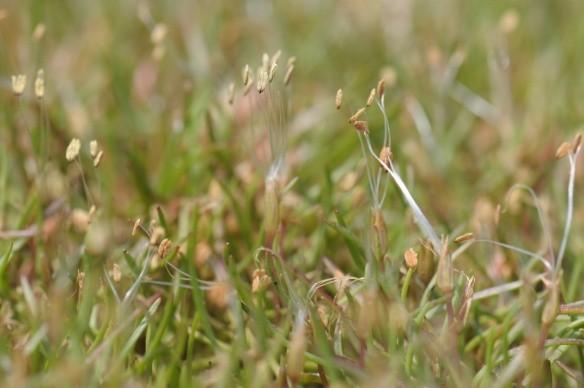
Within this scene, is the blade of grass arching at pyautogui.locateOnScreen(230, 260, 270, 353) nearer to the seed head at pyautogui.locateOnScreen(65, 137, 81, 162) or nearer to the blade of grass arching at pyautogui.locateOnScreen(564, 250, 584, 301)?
the seed head at pyautogui.locateOnScreen(65, 137, 81, 162)

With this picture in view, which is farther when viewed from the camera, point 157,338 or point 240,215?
point 240,215

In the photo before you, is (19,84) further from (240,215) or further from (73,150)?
(240,215)

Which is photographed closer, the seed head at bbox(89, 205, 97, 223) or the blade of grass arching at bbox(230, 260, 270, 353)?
the blade of grass arching at bbox(230, 260, 270, 353)

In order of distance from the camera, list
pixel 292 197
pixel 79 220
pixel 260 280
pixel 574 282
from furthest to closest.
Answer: pixel 292 197 → pixel 79 220 → pixel 574 282 → pixel 260 280

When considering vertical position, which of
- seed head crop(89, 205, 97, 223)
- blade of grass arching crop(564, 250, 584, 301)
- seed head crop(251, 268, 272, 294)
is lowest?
blade of grass arching crop(564, 250, 584, 301)

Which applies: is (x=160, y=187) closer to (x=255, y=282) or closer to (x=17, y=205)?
(x=17, y=205)

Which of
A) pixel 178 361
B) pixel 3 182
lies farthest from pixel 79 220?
pixel 178 361

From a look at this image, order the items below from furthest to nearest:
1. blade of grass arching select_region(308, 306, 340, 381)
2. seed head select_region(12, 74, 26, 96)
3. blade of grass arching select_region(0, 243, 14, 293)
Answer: seed head select_region(12, 74, 26, 96) → blade of grass arching select_region(0, 243, 14, 293) → blade of grass arching select_region(308, 306, 340, 381)

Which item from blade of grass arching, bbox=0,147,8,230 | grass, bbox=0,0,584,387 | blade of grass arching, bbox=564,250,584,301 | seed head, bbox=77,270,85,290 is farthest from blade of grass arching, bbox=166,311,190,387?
blade of grass arching, bbox=564,250,584,301

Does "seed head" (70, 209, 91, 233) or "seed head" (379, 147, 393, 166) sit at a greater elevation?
"seed head" (379, 147, 393, 166)
